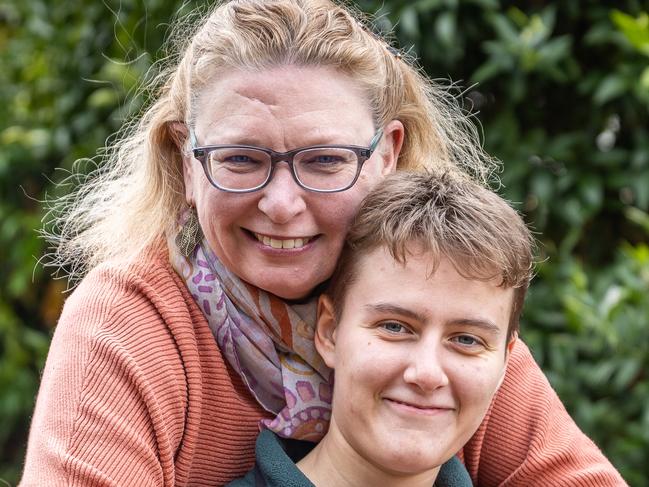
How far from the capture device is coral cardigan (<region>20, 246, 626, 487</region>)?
7.73 feet

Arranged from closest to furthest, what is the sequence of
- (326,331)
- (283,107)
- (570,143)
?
(283,107) < (326,331) < (570,143)

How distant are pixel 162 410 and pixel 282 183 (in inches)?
21.4

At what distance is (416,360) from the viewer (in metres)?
2.37

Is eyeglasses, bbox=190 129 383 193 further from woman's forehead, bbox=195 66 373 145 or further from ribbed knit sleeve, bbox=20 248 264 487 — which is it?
ribbed knit sleeve, bbox=20 248 264 487

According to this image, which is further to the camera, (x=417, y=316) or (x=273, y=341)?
(x=273, y=341)

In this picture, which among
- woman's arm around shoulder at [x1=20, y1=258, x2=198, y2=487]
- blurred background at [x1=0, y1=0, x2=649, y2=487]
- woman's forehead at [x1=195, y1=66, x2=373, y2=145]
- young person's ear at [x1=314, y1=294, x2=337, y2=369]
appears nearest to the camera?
woman's arm around shoulder at [x1=20, y1=258, x2=198, y2=487]

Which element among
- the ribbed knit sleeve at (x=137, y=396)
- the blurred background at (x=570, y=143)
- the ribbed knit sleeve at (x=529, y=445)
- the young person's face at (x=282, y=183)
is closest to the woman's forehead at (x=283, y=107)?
the young person's face at (x=282, y=183)

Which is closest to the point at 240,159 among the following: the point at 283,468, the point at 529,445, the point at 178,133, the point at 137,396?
the point at 178,133

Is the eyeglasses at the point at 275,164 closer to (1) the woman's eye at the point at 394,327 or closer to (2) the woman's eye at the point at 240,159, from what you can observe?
(2) the woman's eye at the point at 240,159

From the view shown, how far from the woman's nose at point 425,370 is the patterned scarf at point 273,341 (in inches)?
13.7

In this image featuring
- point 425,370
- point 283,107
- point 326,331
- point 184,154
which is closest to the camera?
point 425,370

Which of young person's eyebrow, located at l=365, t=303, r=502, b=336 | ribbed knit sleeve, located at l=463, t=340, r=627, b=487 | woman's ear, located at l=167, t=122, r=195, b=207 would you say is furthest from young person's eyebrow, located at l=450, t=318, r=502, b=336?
woman's ear, located at l=167, t=122, r=195, b=207

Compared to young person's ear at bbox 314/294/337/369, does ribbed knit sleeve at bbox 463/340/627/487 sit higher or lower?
lower

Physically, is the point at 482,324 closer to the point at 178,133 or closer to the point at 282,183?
the point at 282,183
